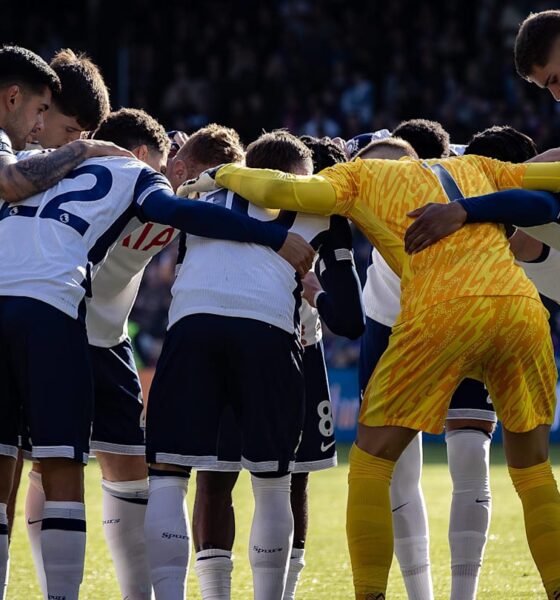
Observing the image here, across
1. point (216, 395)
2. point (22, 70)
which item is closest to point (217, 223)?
point (216, 395)

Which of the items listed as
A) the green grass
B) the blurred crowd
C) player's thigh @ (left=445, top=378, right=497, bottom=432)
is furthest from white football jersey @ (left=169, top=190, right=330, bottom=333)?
the blurred crowd

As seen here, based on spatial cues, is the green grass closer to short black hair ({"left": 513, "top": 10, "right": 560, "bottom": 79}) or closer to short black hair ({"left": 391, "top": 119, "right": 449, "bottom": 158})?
short black hair ({"left": 391, "top": 119, "right": 449, "bottom": 158})

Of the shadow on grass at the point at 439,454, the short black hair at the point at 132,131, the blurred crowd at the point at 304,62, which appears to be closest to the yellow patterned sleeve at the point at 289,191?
the short black hair at the point at 132,131

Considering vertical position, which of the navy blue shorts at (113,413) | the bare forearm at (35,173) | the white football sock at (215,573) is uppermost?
the bare forearm at (35,173)

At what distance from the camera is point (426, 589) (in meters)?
4.88

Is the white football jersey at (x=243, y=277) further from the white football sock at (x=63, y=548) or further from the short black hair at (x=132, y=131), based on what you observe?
the white football sock at (x=63, y=548)

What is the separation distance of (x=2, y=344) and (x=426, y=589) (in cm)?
204

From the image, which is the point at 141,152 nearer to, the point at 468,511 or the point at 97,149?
the point at 97,149

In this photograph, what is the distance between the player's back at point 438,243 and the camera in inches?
163

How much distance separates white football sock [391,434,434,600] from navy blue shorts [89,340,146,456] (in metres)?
1.11

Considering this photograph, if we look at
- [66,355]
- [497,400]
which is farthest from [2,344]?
[497,400]

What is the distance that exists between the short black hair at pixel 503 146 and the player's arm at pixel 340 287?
922mm

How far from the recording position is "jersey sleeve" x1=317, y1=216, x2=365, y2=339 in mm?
4320

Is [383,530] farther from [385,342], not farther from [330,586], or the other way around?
[330,586]
